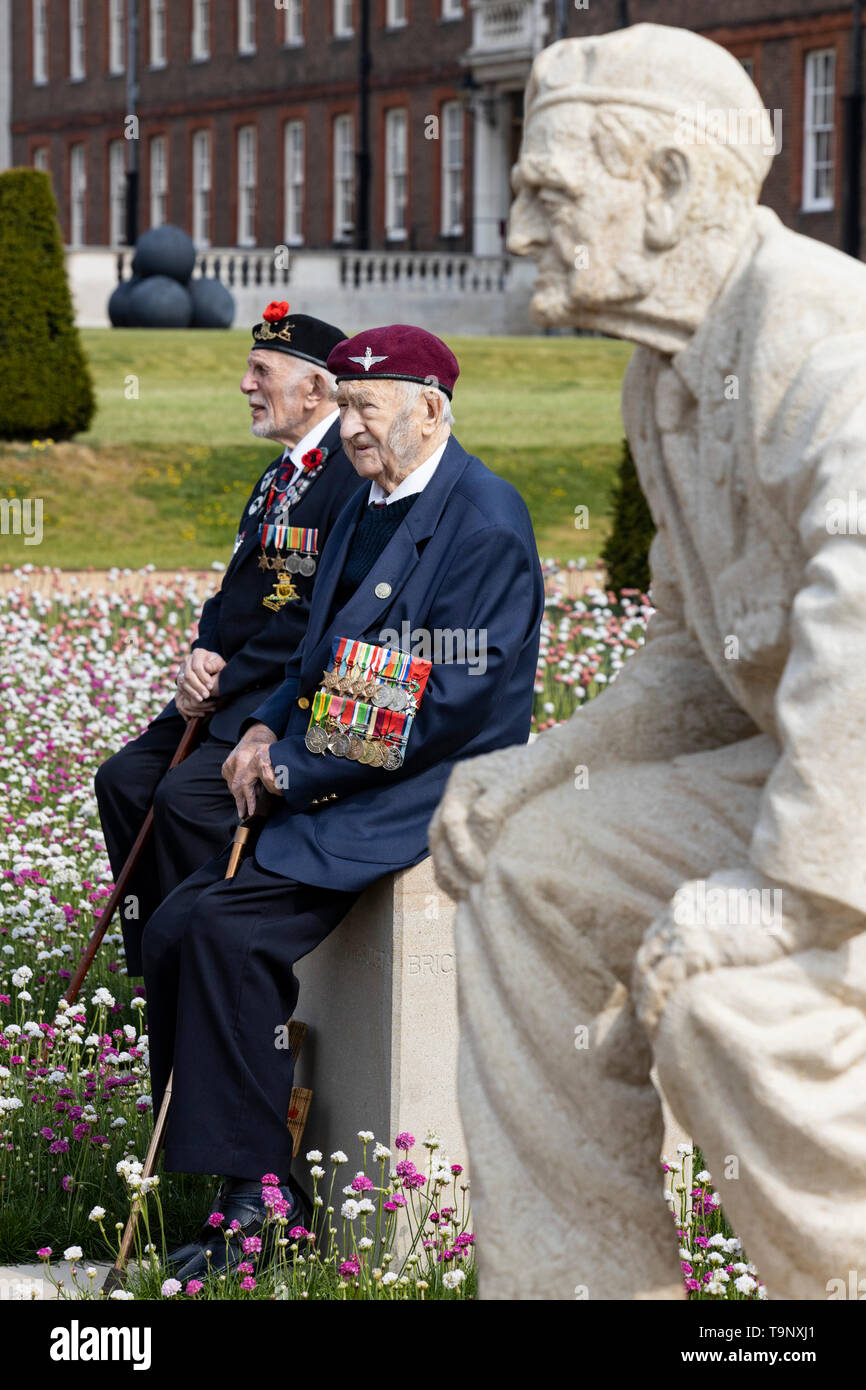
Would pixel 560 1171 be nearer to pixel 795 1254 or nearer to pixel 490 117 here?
pixel 795 1254

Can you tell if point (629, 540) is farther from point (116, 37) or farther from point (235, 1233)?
point (116, 37)

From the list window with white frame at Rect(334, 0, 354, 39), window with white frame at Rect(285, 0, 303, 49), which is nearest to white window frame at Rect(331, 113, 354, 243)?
window with white frame at Rect(334, 0, 354, 39)

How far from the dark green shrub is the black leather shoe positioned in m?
8.38

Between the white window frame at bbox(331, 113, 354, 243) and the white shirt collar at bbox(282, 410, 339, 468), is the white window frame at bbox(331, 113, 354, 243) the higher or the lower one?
the higher one

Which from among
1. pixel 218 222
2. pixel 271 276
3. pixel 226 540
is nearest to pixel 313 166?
pixel 218 222

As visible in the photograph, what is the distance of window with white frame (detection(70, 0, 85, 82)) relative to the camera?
55.8 m

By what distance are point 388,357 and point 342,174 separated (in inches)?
1754

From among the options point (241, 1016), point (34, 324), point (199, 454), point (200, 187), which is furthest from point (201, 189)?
point (241, 1016)

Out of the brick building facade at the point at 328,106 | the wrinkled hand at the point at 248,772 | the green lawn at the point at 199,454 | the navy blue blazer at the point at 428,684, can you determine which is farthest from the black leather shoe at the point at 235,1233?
the brick building facade at the point at 328,106

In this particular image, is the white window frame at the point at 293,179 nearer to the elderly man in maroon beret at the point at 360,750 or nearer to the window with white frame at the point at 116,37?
the window with white frame at the point at 116,37

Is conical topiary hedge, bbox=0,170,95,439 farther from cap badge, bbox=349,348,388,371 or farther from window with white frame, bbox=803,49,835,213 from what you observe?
window with white frame, bbox=803,49,835,213

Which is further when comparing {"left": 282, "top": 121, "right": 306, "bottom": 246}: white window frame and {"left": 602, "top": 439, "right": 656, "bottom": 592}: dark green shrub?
{"left": 282, "top": 121, "right": 306, "bottom": 246}: white window frame

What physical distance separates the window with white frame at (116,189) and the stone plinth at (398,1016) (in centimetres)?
5222

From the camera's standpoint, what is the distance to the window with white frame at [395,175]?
4556 cm
